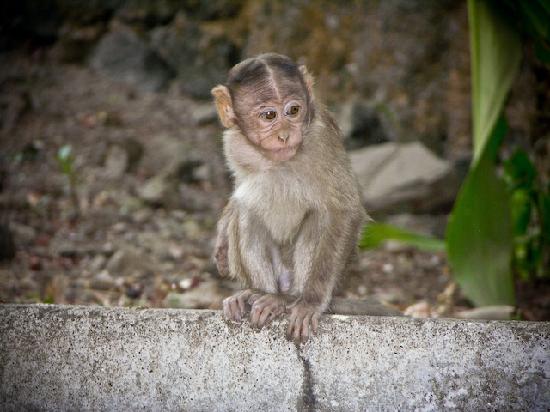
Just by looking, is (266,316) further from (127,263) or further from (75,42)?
(75,42)

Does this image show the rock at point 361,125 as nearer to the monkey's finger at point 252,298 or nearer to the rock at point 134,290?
the rock at point 134,290

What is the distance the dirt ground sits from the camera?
215 inches

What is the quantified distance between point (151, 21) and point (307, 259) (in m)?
6.25

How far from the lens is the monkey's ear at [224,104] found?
347 centimetres

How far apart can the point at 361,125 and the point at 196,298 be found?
3552 millimetres

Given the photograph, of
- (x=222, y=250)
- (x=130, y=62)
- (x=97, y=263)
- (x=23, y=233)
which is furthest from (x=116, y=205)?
(x=222, y=250)

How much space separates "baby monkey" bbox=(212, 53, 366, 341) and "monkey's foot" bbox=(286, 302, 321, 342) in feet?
0.17

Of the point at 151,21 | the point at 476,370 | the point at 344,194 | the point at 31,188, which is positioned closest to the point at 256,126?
the point at 344,194

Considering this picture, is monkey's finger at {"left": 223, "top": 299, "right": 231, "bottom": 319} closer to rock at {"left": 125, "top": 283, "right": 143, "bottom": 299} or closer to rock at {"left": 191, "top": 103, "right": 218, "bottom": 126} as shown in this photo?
rock at {"left": 125, "top": 283, "right": 143, "bottom": 299}

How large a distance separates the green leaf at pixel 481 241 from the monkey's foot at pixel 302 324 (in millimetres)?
1610

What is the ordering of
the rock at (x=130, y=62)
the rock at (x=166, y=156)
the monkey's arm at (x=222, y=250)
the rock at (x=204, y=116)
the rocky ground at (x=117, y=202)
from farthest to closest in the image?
the rock at (x=130, y=62) < the rock at (x=204, y=116) < the rock at (x=166, y=156) < the rocky ground at (x=117, y=202) < the monkey's arm at (x=222, y=250)

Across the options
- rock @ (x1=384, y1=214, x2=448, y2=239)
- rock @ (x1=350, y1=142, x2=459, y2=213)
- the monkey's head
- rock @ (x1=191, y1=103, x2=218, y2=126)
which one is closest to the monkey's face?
the monkey's head

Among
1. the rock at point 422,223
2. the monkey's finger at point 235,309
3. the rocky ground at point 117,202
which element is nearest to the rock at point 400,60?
the rock at point 422,223

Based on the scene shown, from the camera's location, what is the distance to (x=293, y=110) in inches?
131
